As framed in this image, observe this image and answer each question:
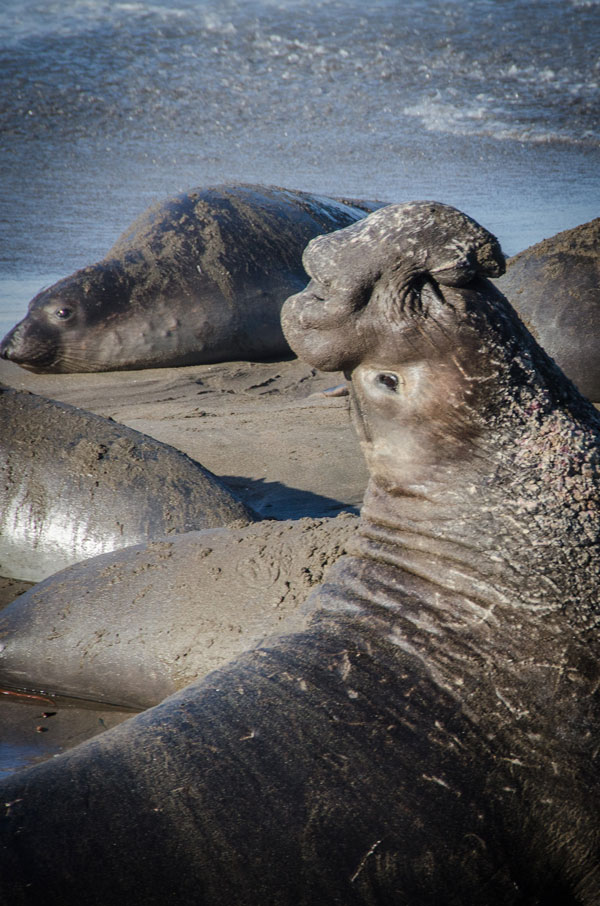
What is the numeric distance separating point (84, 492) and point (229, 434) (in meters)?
1.79

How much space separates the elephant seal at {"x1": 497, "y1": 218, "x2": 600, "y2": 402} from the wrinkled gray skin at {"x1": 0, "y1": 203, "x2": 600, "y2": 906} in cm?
425

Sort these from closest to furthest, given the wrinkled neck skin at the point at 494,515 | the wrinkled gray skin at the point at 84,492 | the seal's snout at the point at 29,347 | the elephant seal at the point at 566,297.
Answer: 1. the wrinkled neck skin at the point at 494,515
2. the wrinkled gray skin at the point at 84,492
3. the elephant seal at the point at 566,297
4. the seal's snout at the point at 29,347

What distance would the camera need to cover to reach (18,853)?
6.84 ft

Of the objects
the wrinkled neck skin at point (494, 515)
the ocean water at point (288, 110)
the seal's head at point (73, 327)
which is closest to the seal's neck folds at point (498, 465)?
the wrinkled neck skin at point (494, 515)

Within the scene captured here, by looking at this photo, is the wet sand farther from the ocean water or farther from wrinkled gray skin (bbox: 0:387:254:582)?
the ocean water

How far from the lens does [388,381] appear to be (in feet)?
8.30

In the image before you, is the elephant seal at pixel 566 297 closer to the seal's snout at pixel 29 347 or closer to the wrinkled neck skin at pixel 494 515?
the seal's snout at pixel 29 347

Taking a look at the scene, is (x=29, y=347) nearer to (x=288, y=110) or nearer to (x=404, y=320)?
(x=404, y=320)

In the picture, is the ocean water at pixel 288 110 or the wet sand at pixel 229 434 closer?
the wet sand at pixel 229 434

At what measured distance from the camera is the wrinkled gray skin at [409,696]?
2.16 meters

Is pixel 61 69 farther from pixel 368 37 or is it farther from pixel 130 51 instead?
pixel 368 37

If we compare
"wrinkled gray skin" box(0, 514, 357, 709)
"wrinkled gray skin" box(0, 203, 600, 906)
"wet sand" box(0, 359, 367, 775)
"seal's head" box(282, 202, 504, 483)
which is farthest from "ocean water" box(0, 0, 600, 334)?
"wrinkled gray skin" box(0, 203, 600, 906)

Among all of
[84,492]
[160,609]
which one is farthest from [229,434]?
[160,609]

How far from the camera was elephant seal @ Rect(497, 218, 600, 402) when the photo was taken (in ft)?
21.7
